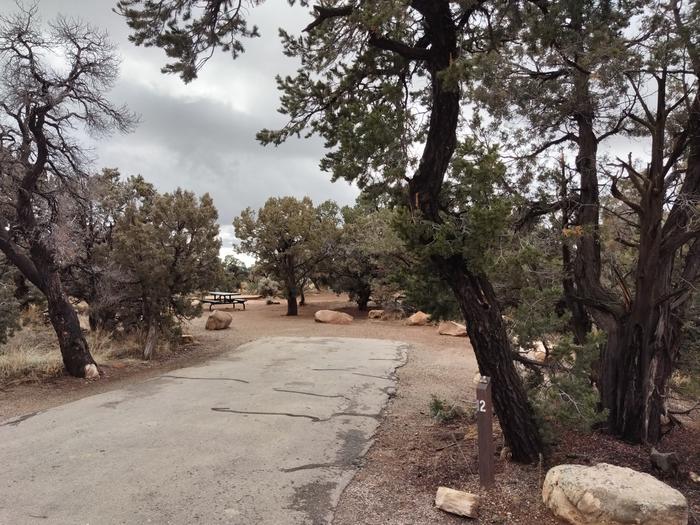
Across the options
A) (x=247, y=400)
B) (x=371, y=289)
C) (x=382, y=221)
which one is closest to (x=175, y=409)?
(x=247, y=400)

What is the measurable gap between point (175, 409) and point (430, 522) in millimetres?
4682

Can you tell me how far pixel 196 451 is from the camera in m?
5.52

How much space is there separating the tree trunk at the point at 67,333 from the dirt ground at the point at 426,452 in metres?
0.32

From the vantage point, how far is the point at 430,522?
12.9ft

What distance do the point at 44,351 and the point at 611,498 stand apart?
12.0 m

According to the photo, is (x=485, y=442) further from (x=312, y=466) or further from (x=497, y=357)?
(x=312, y=466)

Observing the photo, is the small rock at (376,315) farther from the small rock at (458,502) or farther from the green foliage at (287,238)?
the small rock at (458,502)

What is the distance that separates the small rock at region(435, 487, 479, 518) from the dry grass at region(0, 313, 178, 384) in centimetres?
858

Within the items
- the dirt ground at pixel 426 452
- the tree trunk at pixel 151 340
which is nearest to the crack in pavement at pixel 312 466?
the dirt ground at pixel 426 452

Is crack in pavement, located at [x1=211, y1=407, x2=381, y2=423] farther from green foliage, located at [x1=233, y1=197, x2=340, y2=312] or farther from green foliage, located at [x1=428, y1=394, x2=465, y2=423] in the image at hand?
green foliage, located at [x1=233, y1=197, x2=340, y2=312]

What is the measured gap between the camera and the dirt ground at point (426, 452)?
4152 mm

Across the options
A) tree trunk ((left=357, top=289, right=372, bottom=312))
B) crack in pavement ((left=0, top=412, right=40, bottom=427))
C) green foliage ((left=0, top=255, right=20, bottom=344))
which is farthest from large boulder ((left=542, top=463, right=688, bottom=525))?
tree trunk ((left=357, top=289, right=372, bottom=312))

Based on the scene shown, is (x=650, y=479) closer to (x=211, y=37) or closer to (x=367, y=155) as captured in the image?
(x=367, y=155)

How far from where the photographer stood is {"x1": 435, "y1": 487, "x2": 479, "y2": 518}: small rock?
13.1ft
